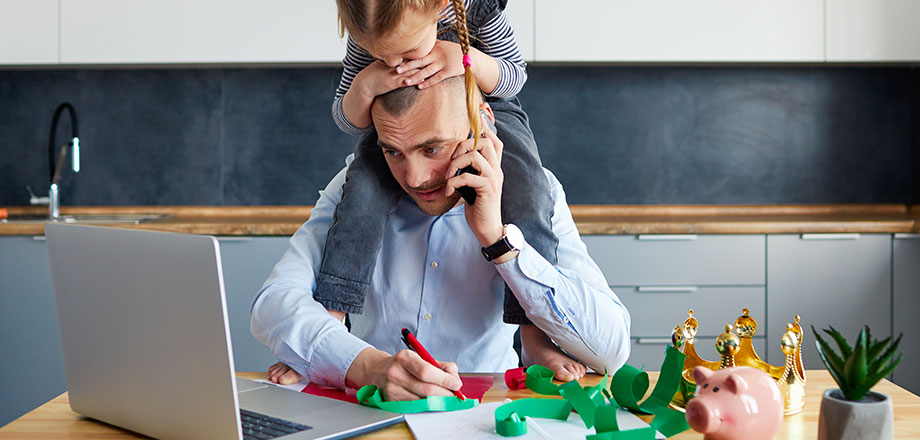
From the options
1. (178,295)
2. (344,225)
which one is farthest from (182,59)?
(178,295)

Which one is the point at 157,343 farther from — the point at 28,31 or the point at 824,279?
the point at 28,31

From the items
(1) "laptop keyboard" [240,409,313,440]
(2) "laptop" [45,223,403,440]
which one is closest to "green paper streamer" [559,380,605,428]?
(2) "laptop" [45,223,403,440]

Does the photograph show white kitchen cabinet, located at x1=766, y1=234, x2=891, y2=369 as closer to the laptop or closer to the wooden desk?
the wooden desk

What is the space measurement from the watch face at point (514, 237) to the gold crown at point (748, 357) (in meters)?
0.36

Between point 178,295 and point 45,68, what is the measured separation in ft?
9.63

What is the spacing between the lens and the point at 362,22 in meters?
1.25

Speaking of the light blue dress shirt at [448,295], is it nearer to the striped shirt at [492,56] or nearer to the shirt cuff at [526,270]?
the shirt cuff at [526,270]

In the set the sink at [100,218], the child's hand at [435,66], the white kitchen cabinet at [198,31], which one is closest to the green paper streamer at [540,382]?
the child's hand at [435,66]

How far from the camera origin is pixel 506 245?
1348 mm

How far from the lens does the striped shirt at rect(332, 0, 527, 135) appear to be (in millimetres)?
→ 1586

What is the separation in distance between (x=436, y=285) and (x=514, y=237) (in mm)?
358

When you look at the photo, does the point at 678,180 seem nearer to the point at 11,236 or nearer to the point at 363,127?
the point at 363,127

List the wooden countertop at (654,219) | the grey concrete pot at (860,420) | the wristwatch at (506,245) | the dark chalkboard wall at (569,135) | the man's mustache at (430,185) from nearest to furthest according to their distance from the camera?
the grey concrete pot at (860,420) → the wristwatch at (506,245) → the man's mustache at (430,185) → the wooden countertop at (654,219) → the dark chalkboard wall at (569,135)

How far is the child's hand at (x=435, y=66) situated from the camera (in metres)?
1.40
